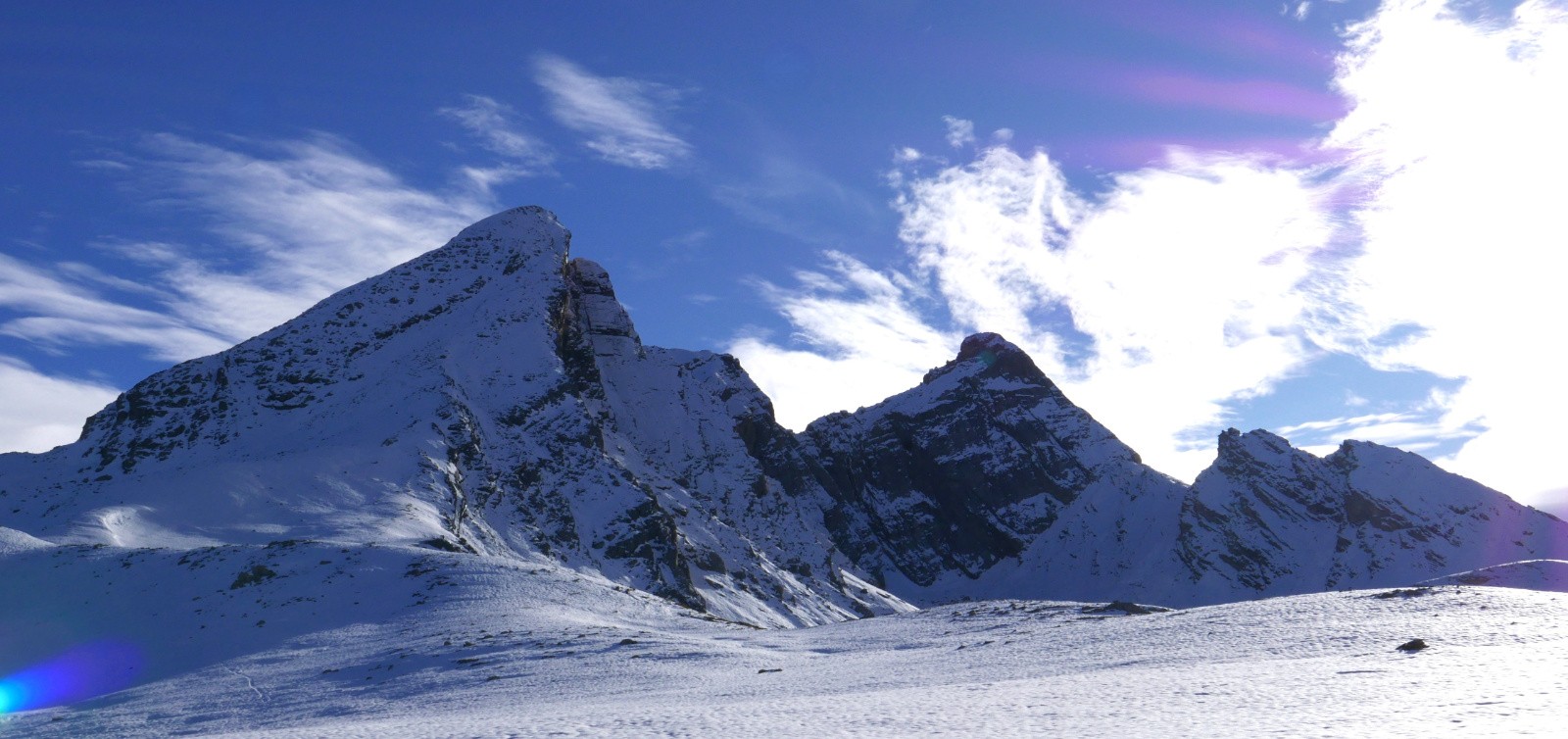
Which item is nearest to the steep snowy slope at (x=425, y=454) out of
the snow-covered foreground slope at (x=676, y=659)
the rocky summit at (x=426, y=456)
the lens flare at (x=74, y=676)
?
the rocky summit at (x=426, y=456)

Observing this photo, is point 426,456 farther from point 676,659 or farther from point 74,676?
point 676,659

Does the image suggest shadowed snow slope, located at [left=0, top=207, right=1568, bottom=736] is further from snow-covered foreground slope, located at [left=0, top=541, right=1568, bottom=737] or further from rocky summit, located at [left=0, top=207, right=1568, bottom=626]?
rocky summit, located at [left=0, top=207, right=1568, bottom=626]

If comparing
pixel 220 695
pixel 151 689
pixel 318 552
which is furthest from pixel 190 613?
pixel 220 695

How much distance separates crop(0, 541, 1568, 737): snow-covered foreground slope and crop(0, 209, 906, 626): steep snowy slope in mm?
16142

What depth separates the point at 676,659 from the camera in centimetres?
4150

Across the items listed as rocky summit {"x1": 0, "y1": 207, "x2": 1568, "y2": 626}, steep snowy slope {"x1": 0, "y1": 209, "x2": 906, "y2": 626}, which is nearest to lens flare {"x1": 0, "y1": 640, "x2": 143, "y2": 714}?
rocky summit {"x1": 0, "y1": 207, "x2": 1568, "y2": 626}

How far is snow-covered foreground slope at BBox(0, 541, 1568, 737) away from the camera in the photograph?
19.8 m

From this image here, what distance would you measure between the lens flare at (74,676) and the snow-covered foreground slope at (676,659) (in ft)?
2.03

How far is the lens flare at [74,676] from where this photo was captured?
41844mm

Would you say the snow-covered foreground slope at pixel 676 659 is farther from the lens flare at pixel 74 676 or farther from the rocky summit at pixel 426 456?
the rocky summit at pixel 426 456

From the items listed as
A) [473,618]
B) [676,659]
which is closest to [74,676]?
[473,618]

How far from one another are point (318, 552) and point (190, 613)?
9.35 m

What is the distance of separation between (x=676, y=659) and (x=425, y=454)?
69.5m

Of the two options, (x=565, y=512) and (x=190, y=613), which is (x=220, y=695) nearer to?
(x=190, y=613)
